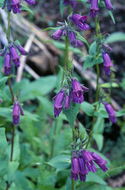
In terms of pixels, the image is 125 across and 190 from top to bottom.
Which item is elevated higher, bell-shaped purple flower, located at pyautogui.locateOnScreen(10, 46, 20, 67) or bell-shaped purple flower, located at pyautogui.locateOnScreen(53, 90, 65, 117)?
bell-shaped purple flower, located at pyautogui.locateOnScreen(10, 46, 20, 67)

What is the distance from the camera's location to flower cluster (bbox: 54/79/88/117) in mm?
3249

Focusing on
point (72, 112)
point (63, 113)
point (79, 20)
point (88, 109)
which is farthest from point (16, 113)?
point (79, 20)

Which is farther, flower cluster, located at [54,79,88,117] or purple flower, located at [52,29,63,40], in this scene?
purple flower, located at [52,29,63,40]

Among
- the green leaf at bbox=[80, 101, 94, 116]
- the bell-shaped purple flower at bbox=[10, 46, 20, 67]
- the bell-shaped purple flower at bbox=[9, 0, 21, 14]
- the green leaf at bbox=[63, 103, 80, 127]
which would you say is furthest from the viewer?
the green leaf at bbox=[80, 101, 94, 116]

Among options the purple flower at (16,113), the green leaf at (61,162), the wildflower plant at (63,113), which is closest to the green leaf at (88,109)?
the wildflower plant at (63,113)

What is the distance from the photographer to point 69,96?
3.31 meters

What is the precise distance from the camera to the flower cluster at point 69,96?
3249mm

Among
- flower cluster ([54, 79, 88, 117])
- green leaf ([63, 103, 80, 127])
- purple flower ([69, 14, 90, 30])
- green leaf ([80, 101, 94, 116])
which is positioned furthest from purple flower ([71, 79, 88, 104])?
green leaf ([80, 101, 94, 116])

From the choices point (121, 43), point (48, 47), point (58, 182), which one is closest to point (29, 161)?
point (58, 182)

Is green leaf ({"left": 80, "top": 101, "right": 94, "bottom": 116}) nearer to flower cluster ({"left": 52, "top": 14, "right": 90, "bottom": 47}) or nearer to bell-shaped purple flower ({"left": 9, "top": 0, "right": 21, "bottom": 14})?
flower cluster ({"left": 52, "top": 14, "right": 90, "bottom": 47})

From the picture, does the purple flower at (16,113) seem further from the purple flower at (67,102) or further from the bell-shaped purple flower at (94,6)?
the bell-shaped purple flower at (94,6)

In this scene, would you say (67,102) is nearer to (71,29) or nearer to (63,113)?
(63,113)

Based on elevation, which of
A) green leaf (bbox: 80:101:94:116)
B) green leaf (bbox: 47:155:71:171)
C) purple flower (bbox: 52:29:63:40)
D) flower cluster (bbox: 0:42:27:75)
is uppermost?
purple flower (bbox: 52:29:63:40)

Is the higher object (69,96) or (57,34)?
(57,34)
